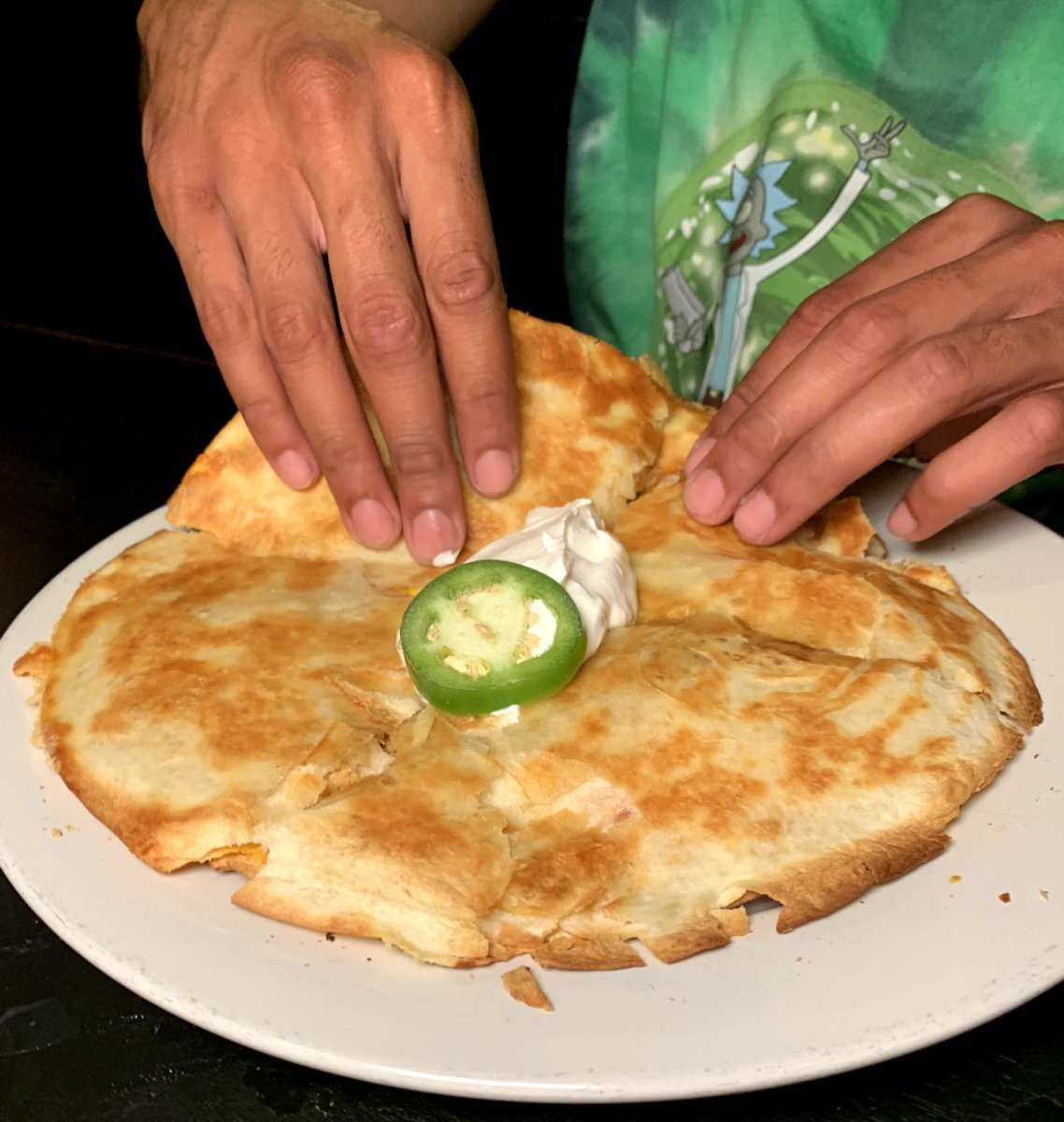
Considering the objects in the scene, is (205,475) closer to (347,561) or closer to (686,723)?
(347,561)

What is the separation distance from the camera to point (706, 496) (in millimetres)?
2109

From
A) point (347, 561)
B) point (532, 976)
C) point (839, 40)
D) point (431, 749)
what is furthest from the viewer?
point (839, 40)

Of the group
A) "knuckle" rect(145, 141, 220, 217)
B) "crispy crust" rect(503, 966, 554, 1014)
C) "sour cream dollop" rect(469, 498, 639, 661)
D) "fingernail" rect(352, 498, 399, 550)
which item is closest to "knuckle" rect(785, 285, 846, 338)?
"sour cream dollop" rect(469, 498, 639, 661)

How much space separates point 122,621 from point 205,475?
353 millimetres

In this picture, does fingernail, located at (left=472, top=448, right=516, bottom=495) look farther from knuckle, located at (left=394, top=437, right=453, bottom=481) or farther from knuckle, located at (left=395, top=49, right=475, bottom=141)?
knuckle, located at (left=395, top=49, right=475, bottom=141)

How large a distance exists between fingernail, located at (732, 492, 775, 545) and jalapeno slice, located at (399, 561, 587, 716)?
0.42 m

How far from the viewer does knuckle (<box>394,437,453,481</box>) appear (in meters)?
2.01

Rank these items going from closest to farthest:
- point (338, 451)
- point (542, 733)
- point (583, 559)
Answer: point (542, 733) → point (583, 559) → point (338, 451)

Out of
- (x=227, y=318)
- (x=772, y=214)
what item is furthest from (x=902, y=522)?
(x=772, y=214)

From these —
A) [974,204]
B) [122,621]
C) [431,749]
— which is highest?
[974,204]

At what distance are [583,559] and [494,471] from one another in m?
0.28

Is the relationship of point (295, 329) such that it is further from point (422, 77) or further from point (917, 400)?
point (917, 400)

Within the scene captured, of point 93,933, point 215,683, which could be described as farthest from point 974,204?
point 93,933

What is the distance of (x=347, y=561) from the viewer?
2133 mm
